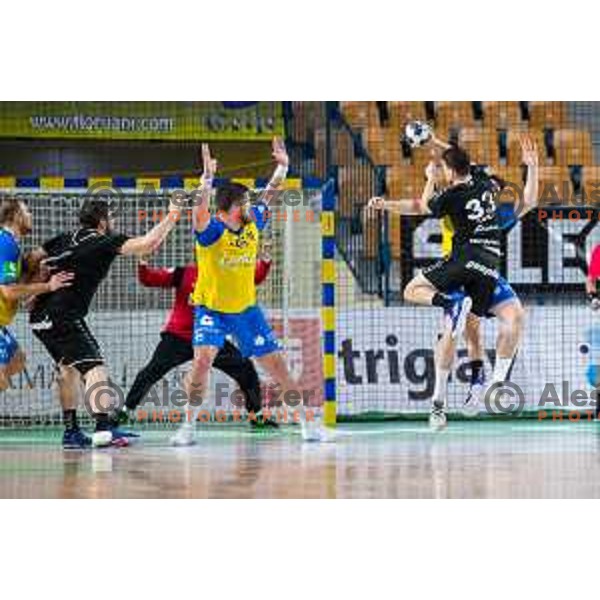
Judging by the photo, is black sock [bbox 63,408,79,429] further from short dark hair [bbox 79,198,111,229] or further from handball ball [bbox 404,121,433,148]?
handball ball [bbox 404,121,433,148]

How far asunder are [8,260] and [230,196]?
178cm

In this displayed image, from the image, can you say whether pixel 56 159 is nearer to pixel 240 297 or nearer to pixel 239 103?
pixel 239 103

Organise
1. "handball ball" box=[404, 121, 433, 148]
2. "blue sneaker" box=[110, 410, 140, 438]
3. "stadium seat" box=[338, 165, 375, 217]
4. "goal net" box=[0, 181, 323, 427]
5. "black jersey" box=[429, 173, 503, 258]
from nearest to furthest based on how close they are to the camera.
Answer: "blue sneaker" box=[110, 410, 140, 438] < "goal net" box=[0, 181, 323, 427] < "black jersey" box=[429, 173, 503, 258] < "handball ball" box=[404, 121, 433, 148] < "stadium seat" box=[338, 165, 375, 217]

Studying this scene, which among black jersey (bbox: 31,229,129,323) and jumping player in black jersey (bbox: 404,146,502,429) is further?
jumping player in black jersey (bbox: 404,146,502,429)

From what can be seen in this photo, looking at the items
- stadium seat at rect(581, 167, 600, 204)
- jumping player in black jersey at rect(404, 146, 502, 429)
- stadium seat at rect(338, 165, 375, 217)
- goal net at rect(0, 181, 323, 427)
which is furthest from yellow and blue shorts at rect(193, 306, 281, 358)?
stadium seat at rect(581, 167, 600, 204)

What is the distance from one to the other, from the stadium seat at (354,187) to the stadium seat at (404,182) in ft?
1.00

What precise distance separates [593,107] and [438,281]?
5.43 metres

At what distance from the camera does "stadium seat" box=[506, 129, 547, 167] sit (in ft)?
55.7

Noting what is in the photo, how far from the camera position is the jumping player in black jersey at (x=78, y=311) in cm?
1002

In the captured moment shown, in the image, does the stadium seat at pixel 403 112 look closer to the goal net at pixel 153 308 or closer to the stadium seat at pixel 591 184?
the stadium seat at pixel 591 184

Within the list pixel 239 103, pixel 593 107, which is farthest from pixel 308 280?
pixel 593 107

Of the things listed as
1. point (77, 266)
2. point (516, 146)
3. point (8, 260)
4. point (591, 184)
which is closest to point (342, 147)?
point (516, 146)

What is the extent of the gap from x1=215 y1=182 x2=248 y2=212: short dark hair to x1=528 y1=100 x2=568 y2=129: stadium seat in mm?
7291

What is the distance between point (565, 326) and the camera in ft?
44.5
